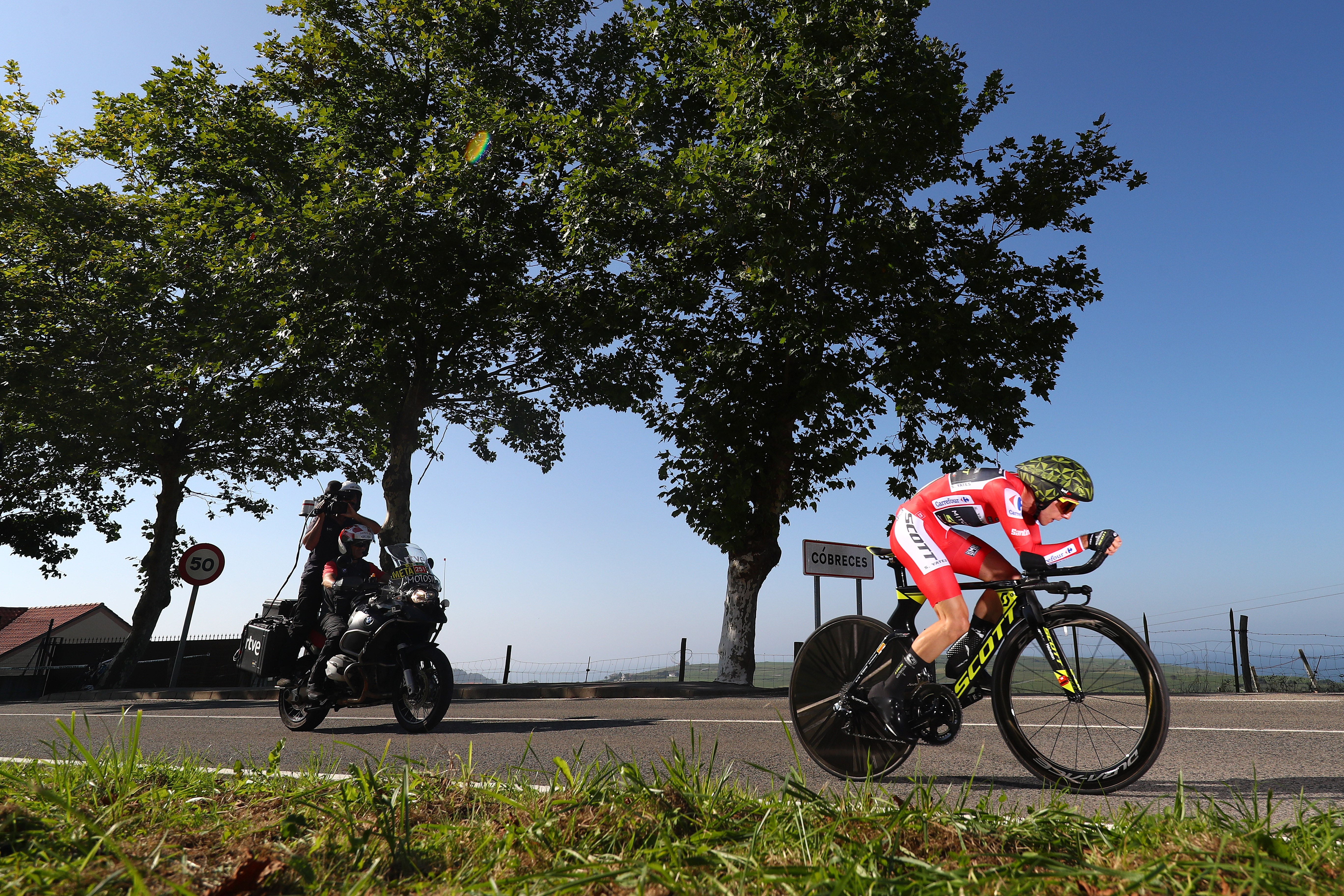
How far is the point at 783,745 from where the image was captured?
556cm

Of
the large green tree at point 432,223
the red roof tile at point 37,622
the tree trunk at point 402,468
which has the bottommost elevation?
the red roof tile at point 37,622

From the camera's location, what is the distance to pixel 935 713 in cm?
390

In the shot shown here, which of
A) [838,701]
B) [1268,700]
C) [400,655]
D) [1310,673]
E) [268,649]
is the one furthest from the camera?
[1310,673]

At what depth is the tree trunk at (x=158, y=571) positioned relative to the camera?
2336cm

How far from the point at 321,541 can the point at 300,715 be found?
1.66m

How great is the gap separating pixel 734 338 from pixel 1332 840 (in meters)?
14.3

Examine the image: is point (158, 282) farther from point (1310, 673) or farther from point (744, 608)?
point (1310, 673)

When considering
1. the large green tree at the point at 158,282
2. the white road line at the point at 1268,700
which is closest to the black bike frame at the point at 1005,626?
the white road line at the point at 1268,700

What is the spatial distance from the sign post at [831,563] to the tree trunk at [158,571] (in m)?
19.8

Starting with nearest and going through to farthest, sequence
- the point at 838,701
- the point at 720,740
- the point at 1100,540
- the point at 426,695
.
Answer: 1. the point at 1100,540
2. the point at 838,701
3. the point at 720,740
4. the point at 426,695

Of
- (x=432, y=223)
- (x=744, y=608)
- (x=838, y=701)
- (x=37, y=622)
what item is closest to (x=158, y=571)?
(x=432, y=223)

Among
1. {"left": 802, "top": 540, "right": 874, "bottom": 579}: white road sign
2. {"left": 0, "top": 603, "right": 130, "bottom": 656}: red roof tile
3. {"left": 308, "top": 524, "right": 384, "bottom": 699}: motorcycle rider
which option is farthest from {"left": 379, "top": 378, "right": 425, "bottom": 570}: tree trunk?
{"left": 0, "top": 603, "right": 130, "bottom": 656}: red roof tile

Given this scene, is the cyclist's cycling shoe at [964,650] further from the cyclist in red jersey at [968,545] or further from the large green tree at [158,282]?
the large green tree at [158,282]

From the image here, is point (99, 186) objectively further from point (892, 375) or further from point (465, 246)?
point (892, 375)
